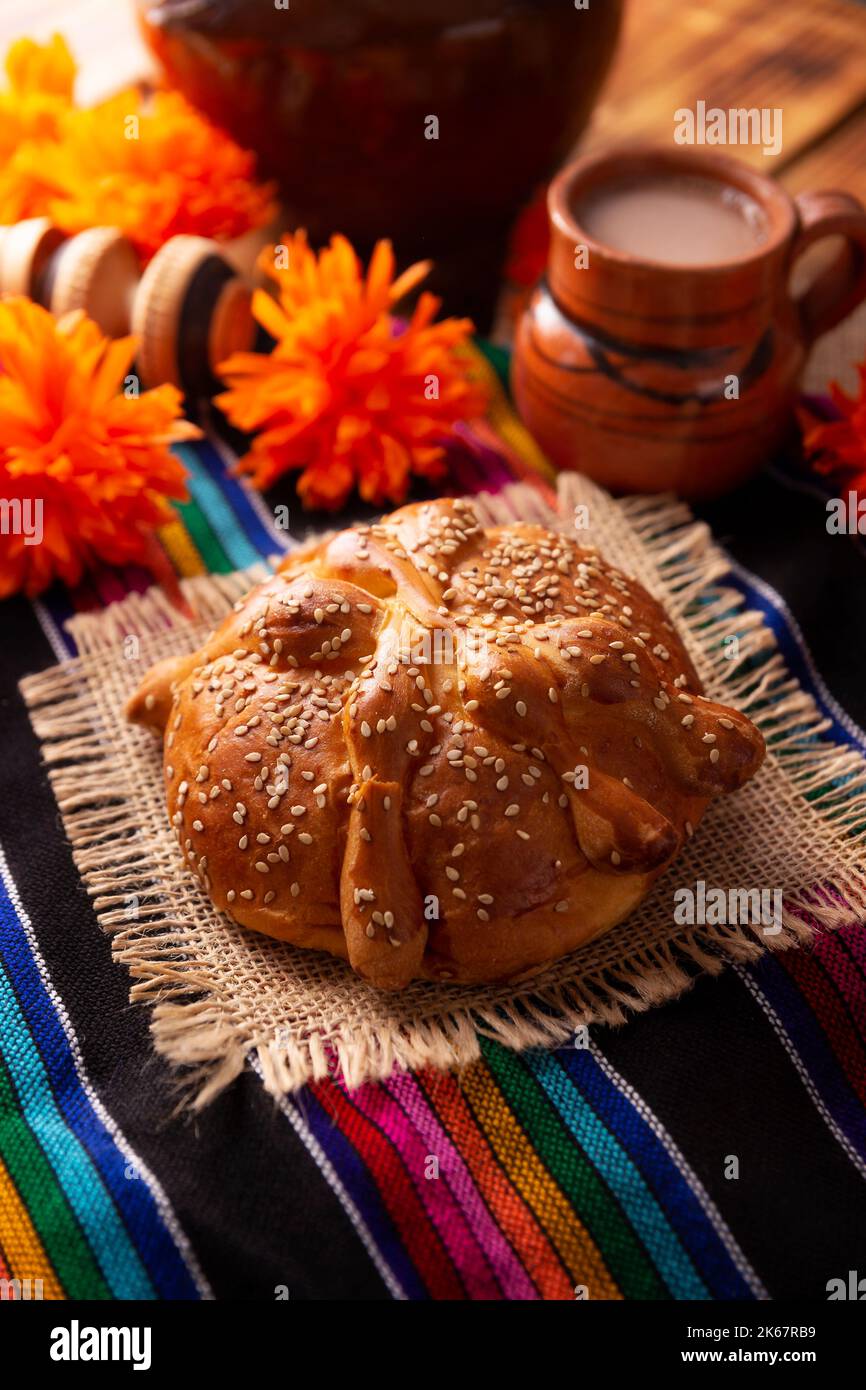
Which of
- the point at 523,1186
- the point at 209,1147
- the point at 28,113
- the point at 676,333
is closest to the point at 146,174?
the point at 28,113

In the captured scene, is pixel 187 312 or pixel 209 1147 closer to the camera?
pixel 209 1147

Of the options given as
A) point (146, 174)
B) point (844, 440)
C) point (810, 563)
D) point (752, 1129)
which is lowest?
point (752, 1129)

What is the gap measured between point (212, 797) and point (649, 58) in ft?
7.01

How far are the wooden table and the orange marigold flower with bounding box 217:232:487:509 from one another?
37.4 inches

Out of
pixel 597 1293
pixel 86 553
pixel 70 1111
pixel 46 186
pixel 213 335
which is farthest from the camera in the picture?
pixel 46 186

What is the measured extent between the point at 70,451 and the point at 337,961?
0.77 metres

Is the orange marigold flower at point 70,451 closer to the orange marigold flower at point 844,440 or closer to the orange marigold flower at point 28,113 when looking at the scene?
the orange marigold flower at point 28,113

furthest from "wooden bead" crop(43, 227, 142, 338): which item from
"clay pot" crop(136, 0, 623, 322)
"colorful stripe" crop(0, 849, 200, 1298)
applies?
"colorful stripe" crop(0, 849, 200, 1298)

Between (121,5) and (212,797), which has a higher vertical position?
(121,5)

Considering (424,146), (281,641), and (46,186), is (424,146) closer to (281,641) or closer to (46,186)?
(46,186)

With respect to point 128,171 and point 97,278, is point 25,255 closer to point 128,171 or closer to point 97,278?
point 97,278

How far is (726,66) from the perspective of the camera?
102 inches

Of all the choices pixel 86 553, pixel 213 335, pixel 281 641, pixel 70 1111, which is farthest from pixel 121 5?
pixel 70 1111

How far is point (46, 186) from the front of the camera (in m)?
2.04
